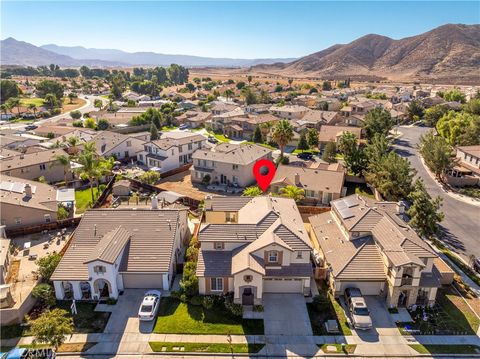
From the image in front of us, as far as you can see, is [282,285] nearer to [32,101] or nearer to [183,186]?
[183,186]

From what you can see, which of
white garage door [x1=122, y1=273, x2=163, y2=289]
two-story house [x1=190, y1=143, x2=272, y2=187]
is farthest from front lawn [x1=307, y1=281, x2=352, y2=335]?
two-story house [x1=190, y1=143, x2=272, y2=187]

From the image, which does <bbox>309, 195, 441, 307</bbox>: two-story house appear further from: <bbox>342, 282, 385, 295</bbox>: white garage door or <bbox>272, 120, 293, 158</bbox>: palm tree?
<bbox>272, 120, 293, 158</bbox>: palm tree

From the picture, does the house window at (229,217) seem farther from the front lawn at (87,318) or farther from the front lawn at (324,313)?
the front lawn at (87,318)

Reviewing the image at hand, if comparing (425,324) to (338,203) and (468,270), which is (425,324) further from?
(338,203)

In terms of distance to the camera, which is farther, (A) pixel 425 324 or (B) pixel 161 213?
(B) pixel 161 213

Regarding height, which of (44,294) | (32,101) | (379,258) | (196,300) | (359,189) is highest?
(379,258)

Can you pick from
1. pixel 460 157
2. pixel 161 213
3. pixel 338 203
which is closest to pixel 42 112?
pixel 161 213

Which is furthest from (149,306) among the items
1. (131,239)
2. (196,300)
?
(131,239)
